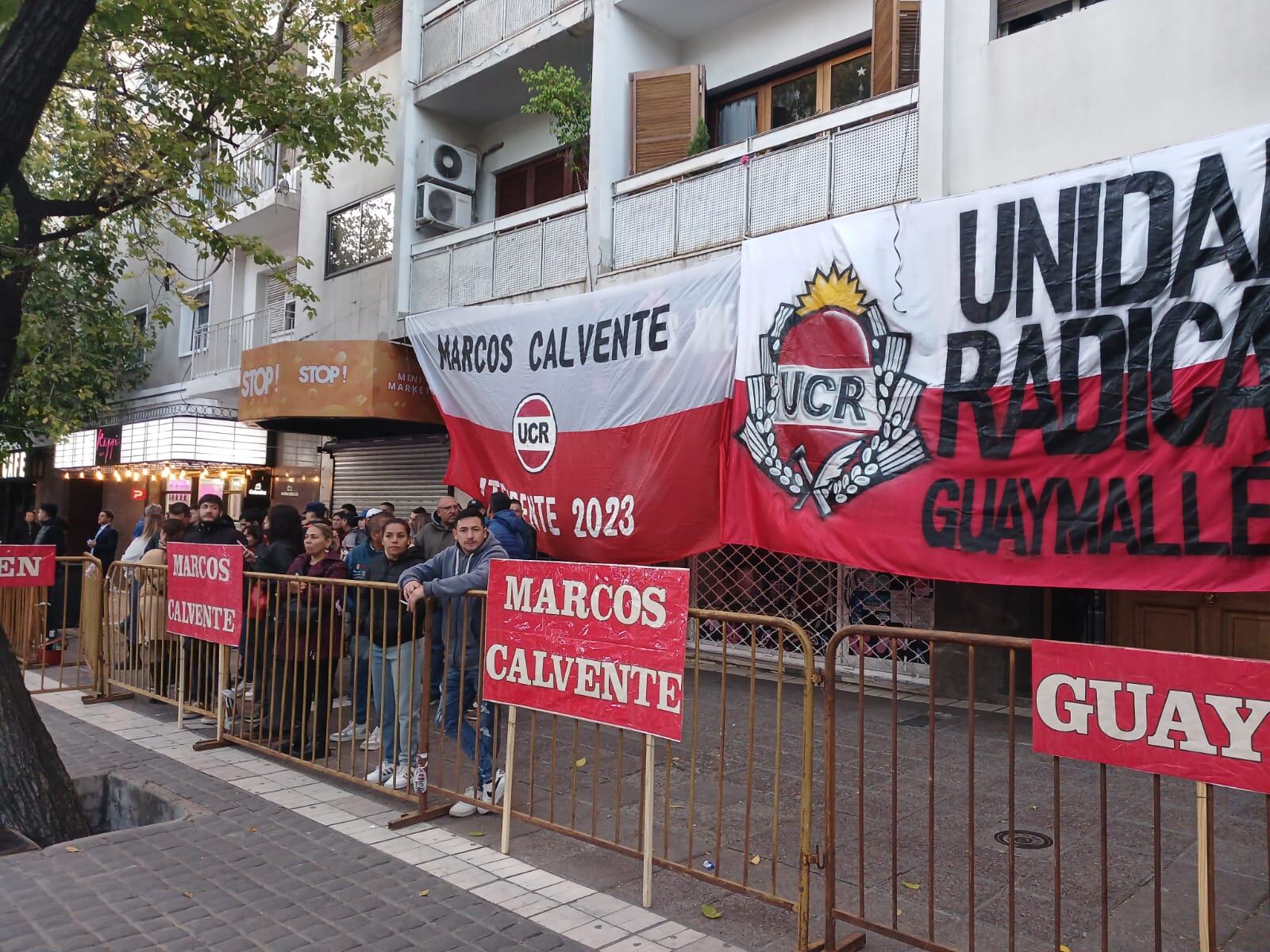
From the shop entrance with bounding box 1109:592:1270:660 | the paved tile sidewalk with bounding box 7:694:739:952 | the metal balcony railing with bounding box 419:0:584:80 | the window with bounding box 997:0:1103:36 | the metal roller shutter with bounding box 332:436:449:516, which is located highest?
the metal balcony railing with bounding box 419:0:584:80

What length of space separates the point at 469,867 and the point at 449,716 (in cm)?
132

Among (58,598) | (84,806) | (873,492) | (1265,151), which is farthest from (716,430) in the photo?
(58,598)

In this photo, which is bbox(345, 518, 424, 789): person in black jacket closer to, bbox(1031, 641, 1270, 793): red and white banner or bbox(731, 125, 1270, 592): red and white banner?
bbox(731, 125, 1270, 592): red and white banner

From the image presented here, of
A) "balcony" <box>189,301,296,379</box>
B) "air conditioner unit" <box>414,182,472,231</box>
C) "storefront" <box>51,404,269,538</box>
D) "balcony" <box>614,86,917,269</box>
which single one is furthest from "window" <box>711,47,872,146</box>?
"storefront" <box>51,404,269,538</box>

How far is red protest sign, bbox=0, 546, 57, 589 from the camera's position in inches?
338

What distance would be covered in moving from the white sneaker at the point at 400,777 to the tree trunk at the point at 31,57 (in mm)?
4074

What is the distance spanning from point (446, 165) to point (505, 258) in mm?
2535

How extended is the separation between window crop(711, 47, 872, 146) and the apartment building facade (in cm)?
3

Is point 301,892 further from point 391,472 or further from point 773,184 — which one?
point 391,472

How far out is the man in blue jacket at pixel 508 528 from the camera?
8219 mm

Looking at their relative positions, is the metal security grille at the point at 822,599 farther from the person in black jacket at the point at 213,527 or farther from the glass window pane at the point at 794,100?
the glass window pane at the point at 794,100

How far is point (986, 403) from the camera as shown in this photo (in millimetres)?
6246

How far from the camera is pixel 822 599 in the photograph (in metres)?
9.34

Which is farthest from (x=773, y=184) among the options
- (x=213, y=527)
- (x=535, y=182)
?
(x=213, y=527)
